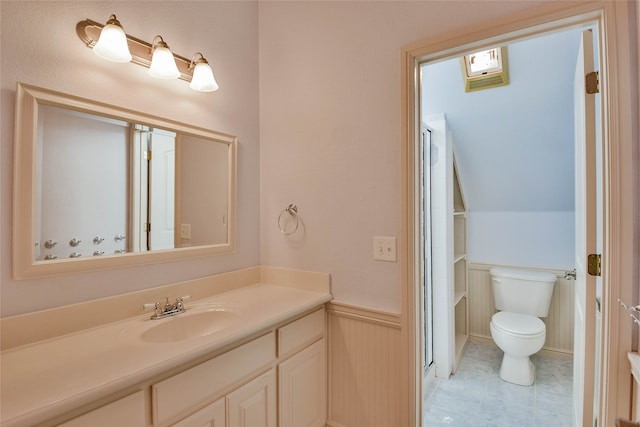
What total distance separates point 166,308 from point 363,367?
0.98 meters

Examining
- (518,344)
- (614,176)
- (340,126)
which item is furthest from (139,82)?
(518,344)

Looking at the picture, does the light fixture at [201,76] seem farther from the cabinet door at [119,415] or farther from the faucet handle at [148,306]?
the cabinet door at [119,415]

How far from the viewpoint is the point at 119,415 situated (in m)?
0.86

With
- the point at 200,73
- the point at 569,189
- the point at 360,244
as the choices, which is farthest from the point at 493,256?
the point at 200,73

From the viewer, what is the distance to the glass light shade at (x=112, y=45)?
1135 mm

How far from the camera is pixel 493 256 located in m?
2.99

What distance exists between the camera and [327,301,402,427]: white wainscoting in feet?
4.79

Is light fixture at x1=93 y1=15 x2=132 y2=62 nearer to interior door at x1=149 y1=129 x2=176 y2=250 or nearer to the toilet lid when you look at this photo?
interior door at x1=149 y1=129 x2=176 y2=250

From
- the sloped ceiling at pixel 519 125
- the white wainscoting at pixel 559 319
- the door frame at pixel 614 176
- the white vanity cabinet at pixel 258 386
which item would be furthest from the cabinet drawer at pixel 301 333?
the white wainscoting at pixel 559 319

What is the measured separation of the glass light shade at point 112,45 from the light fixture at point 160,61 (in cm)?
12

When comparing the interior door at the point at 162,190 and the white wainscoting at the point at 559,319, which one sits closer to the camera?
the interior door at the point at 162,190

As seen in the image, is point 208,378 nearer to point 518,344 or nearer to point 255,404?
point 255,404

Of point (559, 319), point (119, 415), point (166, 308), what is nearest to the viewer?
point (119, 415)

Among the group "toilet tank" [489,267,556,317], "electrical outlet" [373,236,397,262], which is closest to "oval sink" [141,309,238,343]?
"electrical outlet" [373,236,397,262]
